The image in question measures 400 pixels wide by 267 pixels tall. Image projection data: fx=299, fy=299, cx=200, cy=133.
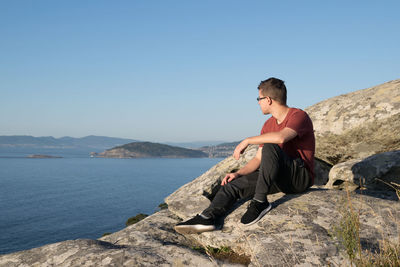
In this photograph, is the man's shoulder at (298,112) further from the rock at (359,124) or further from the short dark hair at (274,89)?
the rock at (359,124)

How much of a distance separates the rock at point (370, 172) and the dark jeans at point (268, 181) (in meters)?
3.08

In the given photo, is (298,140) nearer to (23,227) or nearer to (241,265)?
(241,265)

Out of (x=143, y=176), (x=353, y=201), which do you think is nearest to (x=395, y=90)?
(x=353, y=201)

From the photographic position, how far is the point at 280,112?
5.54 meters

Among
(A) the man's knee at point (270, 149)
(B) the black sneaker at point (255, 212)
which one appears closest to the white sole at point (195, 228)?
(B) the black sneaker at point (255, 212)

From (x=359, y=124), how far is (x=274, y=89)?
5594mm

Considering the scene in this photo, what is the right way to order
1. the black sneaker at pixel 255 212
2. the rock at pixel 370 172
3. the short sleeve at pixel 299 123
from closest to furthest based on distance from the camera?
the black sneaker at pixel 255 212
the short sleeve at pixel 299 123
the rock at pixel 370 172

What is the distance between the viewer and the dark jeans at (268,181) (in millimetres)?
4965

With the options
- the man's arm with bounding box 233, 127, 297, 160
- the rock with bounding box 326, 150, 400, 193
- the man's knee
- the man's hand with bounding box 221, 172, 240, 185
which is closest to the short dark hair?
the man's arm with bounding box 233, 127, 297, 160

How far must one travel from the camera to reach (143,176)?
154250mm

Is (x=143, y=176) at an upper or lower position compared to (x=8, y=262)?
lower

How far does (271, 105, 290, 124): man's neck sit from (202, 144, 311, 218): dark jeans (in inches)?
31.6

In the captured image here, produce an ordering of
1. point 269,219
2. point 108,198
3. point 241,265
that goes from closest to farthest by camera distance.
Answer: point 241,265 → point 269,219 → point 108,198

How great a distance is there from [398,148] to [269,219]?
6624 millimetres
